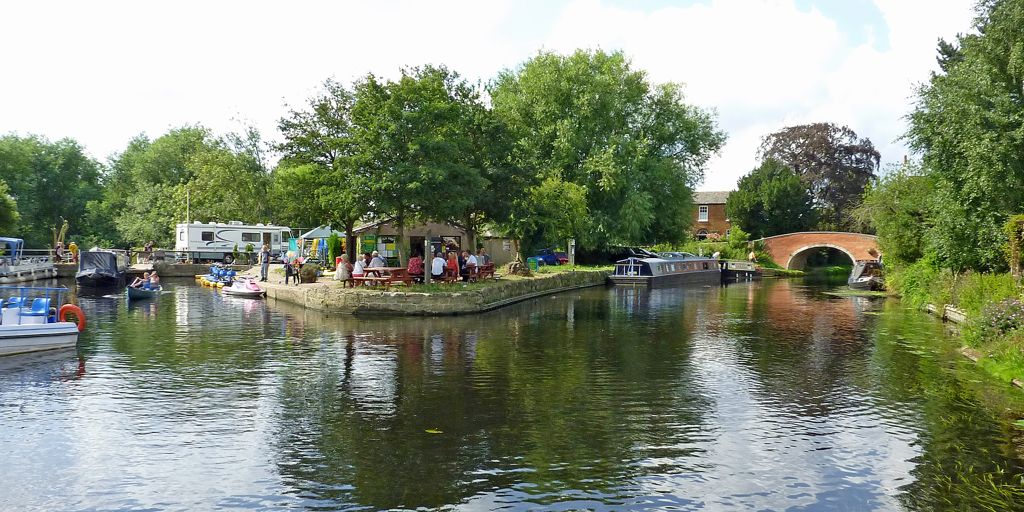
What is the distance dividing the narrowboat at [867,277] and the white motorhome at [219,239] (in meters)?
38.9

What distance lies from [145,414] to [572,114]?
41.3 m

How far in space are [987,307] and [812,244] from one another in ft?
166

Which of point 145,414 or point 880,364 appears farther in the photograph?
point 880,364

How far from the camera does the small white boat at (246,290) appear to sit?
32.8 m

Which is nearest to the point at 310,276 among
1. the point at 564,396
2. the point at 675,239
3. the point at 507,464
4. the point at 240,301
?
the point at 240,301

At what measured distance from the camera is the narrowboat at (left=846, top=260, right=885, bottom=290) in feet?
137

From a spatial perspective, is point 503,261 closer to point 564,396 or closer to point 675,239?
point 675,239

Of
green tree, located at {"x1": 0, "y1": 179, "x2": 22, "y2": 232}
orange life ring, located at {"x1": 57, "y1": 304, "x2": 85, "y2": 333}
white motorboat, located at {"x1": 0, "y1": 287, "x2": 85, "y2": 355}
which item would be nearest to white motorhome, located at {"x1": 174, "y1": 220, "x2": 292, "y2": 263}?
green tree, located at {"x1": 0, "y1": 179, "x2": 22, "y2": 232}

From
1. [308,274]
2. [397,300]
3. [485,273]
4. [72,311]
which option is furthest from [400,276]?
[72,311]

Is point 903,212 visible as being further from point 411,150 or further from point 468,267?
point 411,150

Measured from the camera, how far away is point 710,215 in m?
90.8

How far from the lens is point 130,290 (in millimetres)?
31359

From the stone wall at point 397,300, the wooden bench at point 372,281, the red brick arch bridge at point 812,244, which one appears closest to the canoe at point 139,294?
the stone wall at point 397,300

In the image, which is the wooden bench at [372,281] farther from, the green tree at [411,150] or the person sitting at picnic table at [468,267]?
the person sitting at picnic table at [468,267]
